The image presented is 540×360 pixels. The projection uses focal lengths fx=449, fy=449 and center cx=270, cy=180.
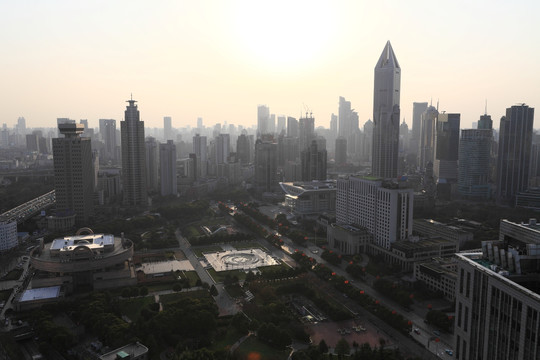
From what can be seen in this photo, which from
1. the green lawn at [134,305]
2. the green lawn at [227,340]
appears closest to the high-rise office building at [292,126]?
the green lawn at [134,305]

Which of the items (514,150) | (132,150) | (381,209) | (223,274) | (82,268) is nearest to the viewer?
(82,268)

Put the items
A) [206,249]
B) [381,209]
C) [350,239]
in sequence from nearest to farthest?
[381,209] < [350,239] < [206,249]

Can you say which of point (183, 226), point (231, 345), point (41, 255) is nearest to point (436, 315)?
point (231, 345)

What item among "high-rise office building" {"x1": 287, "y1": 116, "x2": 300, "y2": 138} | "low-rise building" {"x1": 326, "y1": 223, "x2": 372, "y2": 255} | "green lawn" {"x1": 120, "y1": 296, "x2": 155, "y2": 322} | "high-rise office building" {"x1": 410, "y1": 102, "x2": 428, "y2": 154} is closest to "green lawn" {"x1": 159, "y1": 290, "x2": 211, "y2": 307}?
"green lawn" {"x1": 120, "y1": 296, "x2": 155, "y2": 322}

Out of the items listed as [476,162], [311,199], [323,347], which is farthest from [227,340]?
[476,162]

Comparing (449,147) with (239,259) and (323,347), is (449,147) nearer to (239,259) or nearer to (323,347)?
(239,259)

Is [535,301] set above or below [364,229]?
above

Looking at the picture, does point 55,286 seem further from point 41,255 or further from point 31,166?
point 31,166
